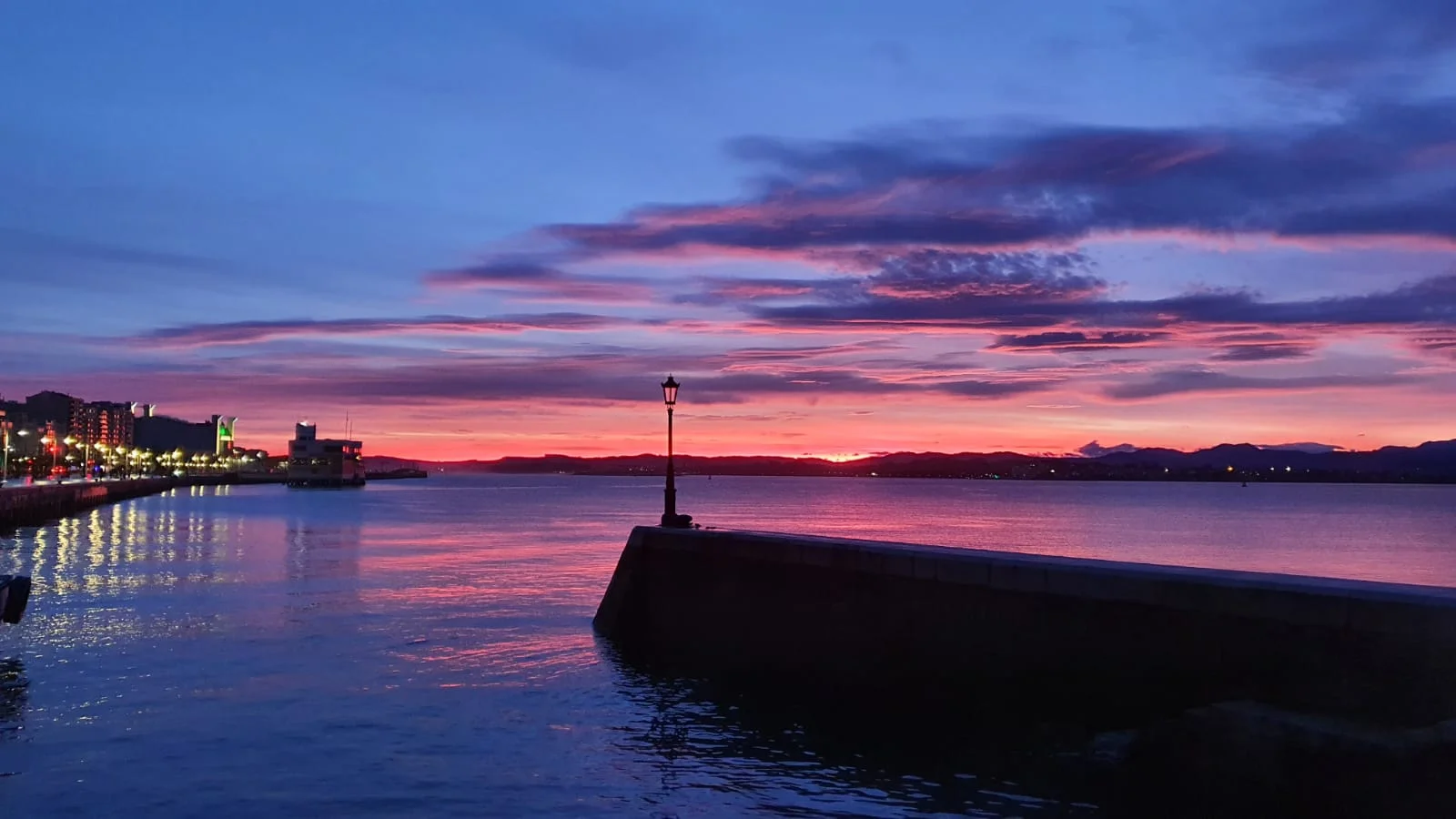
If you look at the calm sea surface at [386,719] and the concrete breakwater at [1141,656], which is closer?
the concrete breakwater at [1141,656]

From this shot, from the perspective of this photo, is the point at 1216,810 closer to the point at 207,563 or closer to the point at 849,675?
the point at 849,675

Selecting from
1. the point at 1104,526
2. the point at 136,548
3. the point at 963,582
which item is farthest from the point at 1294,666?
the point at 1104,526

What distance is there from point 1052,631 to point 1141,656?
1247mm

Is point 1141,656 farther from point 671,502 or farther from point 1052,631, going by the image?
point 671,502

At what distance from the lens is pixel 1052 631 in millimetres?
14648

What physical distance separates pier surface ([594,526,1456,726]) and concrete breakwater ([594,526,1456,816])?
2 centimetres

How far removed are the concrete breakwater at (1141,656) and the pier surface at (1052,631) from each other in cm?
2

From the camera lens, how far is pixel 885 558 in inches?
683

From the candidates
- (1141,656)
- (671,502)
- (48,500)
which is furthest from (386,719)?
(48,500)

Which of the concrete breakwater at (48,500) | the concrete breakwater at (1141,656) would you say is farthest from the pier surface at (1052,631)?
the concrete breakwater at (48,500)

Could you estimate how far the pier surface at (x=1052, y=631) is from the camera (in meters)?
11.8

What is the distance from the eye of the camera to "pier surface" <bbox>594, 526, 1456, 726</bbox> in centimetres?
1182

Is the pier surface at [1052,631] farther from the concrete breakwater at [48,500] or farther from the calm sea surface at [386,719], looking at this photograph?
the concrete breakwater at [48,500]

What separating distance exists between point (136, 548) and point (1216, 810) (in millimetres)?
53329
